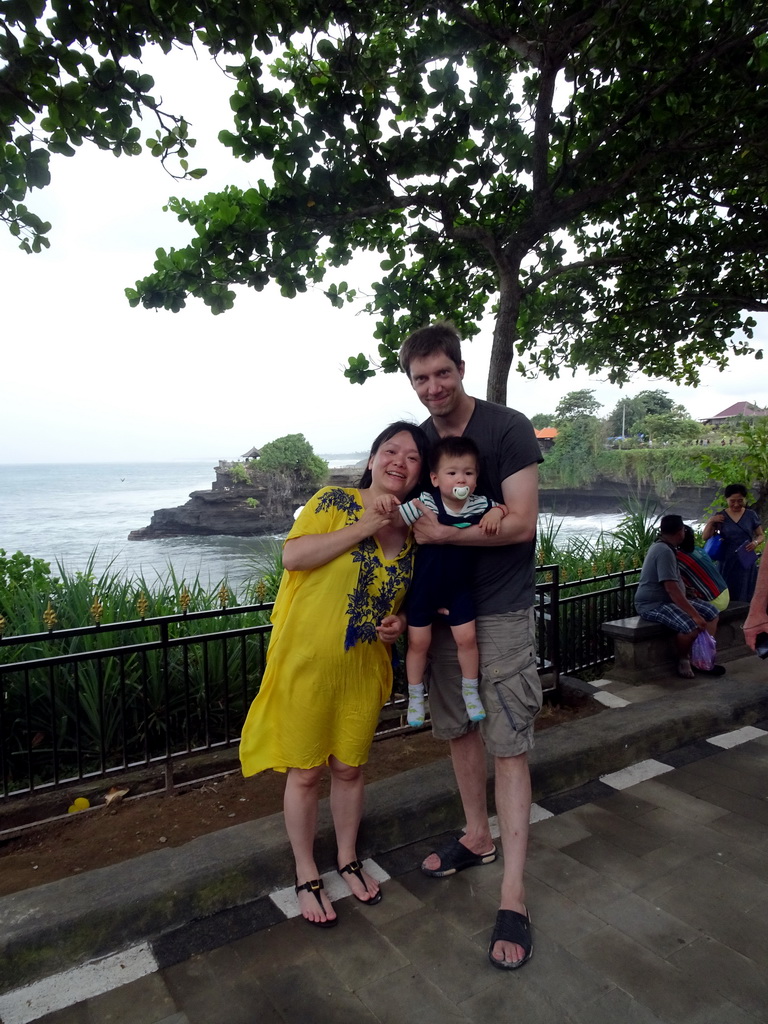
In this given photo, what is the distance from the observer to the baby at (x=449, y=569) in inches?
87.8

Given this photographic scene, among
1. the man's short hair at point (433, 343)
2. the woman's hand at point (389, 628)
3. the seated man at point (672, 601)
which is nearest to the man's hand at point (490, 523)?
the woman's hand at point (389, 628)

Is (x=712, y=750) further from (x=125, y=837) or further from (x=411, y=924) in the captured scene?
(x=125, y=837)

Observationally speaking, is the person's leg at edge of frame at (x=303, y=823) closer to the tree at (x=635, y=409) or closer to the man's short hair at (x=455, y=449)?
the man's short hair at (x=455, y=449)

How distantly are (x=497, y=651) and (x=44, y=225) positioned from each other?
326 centimetres

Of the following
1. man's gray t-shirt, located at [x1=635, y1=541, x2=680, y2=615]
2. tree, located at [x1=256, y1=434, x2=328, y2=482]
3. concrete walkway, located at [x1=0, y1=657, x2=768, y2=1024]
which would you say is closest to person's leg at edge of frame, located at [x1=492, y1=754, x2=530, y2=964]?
concrete walkway, located at [x1=0, y1=657, x2=768, y2=1024]

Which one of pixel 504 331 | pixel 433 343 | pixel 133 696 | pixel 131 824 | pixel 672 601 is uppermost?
pixel 504 331

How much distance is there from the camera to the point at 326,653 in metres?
2.27

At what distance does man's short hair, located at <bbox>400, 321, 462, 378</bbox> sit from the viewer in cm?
236

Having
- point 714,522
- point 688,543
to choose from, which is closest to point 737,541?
point 714,522

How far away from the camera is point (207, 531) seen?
3928cm

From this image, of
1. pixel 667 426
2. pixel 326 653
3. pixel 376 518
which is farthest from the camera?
pixel 667 426

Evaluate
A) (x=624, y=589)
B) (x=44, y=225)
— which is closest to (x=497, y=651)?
(x=44, y=225)

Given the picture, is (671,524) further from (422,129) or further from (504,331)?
(422,129)

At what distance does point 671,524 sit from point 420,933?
4.11 m
